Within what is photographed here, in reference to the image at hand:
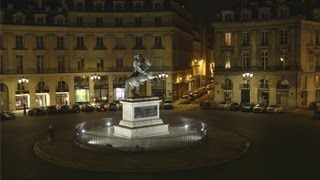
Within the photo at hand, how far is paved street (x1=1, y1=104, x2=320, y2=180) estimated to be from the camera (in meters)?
29.7

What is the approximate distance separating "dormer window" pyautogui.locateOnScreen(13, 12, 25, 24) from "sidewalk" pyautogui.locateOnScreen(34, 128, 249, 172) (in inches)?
1606

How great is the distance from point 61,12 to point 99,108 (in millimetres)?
21459

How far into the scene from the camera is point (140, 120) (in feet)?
138

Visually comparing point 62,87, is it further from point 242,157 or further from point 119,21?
point 242,157

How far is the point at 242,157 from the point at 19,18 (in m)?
54.3

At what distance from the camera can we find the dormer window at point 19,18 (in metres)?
76.0

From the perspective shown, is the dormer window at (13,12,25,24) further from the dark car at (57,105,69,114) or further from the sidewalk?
the sidewalk

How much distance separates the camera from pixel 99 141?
40.5 metres

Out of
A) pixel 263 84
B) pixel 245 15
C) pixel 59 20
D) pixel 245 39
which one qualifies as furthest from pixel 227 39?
pixel 59 20

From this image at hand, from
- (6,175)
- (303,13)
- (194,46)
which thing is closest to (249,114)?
(303,13)

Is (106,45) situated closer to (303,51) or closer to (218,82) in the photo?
(218,82)

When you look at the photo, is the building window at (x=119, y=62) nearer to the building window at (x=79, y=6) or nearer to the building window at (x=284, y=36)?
the building window at (x=79, y=6)

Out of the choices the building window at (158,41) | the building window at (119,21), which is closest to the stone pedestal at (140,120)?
the building window at (158,41)

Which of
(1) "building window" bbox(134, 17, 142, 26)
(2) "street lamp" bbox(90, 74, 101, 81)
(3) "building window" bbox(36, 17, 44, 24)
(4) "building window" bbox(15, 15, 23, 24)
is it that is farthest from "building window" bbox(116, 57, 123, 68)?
(4) "building window" bbox(15, 15, 23, 24)
